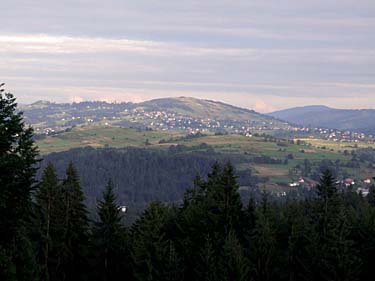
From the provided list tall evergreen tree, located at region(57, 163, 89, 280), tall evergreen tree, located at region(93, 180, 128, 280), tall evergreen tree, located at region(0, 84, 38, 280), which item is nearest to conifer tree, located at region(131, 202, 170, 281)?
tall evergreen tree, located at region(93, 180, 128, 280)

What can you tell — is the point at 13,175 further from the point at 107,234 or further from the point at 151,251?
the point at 107,234

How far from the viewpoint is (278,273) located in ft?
157

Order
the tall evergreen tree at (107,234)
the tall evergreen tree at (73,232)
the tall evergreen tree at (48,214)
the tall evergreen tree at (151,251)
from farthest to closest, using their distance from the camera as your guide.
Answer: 1. the tall evergreen tree at (107,234)
2. the tall evergreen tree at (73,232)
3. the tall evergreen tree at (48,214)
4. the tall evergreen tree at (151,251)

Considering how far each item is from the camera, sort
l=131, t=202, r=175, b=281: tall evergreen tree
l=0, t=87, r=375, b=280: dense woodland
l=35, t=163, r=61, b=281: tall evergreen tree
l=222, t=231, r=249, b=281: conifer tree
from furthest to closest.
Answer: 1. l=35, t=163, r=61, b=281: tall evergreen tree
2. l=131, t=202, r=175, b=281: tall evergreen tree
3. l=0, t=87, r=375, b=280: dense woodland
4. l=222, t=231, r=249, b=281: conifer tree

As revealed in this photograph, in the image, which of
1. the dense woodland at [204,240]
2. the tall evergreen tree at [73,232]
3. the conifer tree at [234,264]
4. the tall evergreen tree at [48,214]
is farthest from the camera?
the tall evergreen tree at [73,232]

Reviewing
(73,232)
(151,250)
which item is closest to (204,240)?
(151,250)

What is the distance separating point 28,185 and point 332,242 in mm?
21376

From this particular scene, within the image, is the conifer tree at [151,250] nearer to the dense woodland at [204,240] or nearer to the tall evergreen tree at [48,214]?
the dense woodland at [204,240]

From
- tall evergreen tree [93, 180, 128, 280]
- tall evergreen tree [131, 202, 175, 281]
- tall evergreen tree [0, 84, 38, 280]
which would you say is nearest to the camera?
tall evergreen tree [0, 84, 38, 280]

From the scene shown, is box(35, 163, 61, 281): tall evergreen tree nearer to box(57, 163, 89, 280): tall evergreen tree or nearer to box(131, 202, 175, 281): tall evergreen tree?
box(57, 163, 89, 280): tall evergreen tree

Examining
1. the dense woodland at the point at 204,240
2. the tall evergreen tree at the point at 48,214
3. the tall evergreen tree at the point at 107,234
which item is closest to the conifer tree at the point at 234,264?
the dense woodland at the point at 204,240

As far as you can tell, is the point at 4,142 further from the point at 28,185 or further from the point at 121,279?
the point at 121,279

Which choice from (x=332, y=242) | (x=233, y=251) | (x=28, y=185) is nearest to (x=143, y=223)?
(x=233, y=251)

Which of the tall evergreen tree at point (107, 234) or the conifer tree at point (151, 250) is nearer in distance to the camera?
the conifer tree at point (151, 250)
